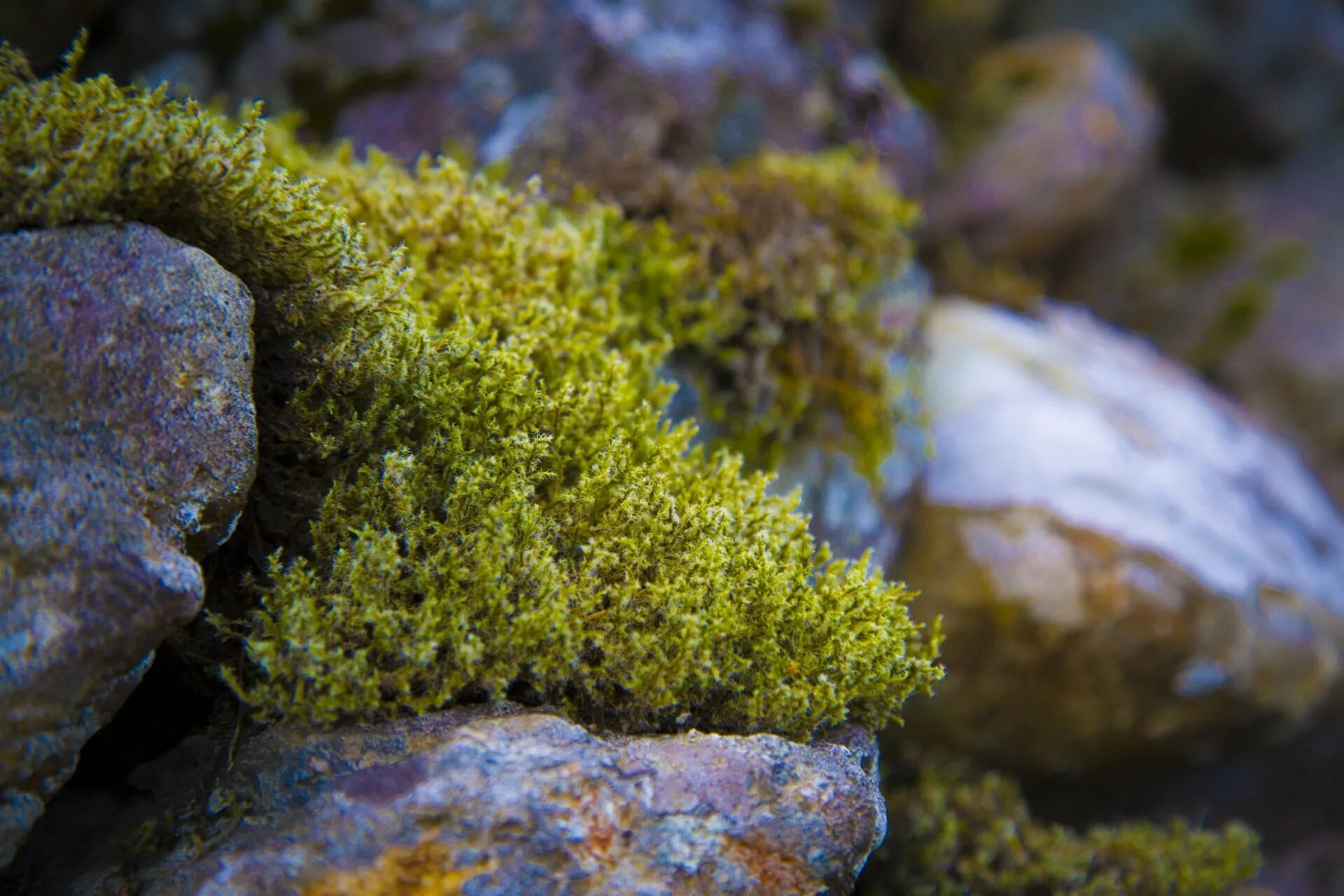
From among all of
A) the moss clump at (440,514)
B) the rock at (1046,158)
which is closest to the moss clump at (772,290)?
the moss clump at (440,514)

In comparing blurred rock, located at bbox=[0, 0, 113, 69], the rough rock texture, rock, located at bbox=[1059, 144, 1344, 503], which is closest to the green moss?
rock, located at bbox=[1059, 144, 1344, 503]

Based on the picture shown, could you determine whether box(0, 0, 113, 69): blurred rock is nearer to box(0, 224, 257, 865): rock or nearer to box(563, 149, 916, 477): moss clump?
box(563, 149, 916, 477): moss clump

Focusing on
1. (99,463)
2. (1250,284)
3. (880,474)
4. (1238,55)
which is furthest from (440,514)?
(1238,55)

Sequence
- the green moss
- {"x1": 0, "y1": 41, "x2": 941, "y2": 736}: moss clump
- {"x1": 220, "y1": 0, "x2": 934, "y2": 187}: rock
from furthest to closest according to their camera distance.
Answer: the green moss
{"x1": 220, "y1": 0, "x2": 934, "y2": 187}: rock
{"x1": 0, "y1": 41, "x2": 941, "y2": 736}: moss clump

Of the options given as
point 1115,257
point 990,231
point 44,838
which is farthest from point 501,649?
point 1115,257

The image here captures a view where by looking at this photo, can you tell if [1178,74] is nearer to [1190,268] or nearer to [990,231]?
[1190,268]
